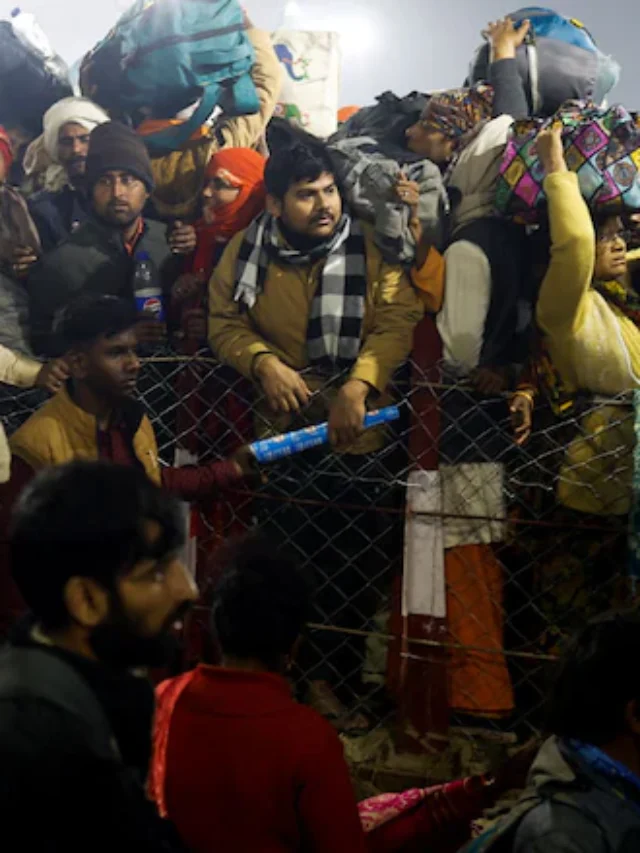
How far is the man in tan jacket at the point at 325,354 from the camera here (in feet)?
6.98

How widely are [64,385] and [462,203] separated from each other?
3.90 ft

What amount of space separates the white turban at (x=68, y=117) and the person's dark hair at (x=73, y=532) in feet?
6.01

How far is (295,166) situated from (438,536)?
1.05 metres

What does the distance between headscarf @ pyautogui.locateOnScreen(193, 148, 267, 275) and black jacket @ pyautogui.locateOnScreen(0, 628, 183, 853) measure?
168 cm

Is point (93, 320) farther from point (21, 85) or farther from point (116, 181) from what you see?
point (21, 85)

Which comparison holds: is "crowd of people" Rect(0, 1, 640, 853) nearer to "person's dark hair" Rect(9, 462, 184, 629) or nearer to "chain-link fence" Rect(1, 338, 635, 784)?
"chain-link fence" Rect(1, 338, 635, 784)

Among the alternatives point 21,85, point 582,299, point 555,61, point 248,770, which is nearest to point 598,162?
point 582,299

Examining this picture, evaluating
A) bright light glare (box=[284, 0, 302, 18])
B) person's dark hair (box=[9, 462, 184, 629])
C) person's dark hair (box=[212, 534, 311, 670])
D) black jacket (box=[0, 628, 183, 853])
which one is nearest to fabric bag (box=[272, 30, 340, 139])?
bright light glare (box=[284, 0, 302, 18])

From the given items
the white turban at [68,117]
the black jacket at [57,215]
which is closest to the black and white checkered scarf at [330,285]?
the black jacket at [57,215]

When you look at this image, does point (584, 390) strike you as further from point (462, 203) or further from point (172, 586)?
point (172, 586)

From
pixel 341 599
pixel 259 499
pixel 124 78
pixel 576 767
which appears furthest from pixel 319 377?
pixel 576 767

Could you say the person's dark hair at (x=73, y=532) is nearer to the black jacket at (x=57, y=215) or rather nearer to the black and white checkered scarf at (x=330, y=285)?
the black and white checkered scarf at (x=330, y=285)

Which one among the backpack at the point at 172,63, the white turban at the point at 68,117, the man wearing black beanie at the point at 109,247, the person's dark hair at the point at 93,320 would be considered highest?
the backpack at the point at 172,63

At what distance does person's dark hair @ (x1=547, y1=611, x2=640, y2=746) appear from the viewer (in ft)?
3.34
